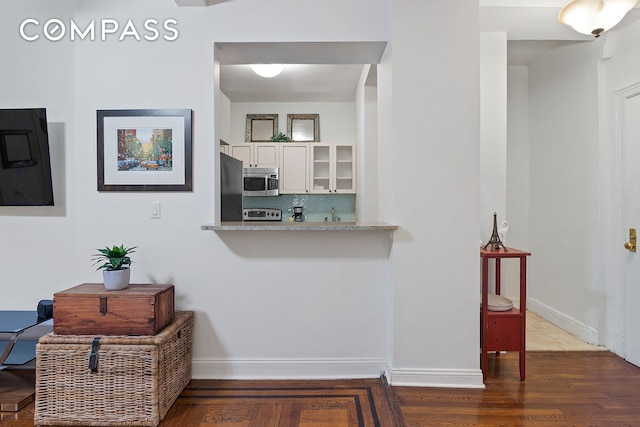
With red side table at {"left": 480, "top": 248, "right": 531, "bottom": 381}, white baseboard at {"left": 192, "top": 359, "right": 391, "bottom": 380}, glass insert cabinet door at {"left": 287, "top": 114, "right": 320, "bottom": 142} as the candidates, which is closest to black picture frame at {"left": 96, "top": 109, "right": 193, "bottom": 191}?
white baseboard at {"left": 192, "top": 359, "right": 391, "bottom": 380}

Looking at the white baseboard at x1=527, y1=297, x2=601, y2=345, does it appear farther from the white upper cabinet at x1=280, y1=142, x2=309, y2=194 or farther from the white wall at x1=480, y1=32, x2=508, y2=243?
the white upper cabinet at x1=280, y1=142, x2=309, y2=194

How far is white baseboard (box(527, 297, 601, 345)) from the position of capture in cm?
315

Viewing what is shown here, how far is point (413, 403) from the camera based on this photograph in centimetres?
219

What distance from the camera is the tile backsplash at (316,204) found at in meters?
5.50

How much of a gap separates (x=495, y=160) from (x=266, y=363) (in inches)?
95.6

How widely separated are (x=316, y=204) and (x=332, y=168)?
2.00 feet

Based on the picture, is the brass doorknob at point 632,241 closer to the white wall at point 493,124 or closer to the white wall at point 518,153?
the white wall at point 493,124

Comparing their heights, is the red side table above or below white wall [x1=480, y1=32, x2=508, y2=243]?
below

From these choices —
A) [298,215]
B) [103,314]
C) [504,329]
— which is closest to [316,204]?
[298,215]

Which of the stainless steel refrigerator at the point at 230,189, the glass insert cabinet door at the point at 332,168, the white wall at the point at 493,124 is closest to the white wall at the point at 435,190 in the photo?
the white wall at the point at 493,124

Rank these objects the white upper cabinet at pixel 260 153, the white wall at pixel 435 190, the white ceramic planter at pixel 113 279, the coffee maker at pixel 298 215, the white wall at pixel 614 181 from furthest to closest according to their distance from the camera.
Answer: the coffee maker at pixel 298 215 → the white upper cabinet at pixel 260 153 → the white wall at pixel 614 181 → the white wall at pixel 435 190 → the white ceramic planter at pixel 113 279

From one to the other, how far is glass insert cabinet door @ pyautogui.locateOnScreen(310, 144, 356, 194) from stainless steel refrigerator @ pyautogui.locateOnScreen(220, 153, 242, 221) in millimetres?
1929

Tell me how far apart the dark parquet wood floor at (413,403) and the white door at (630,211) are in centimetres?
31

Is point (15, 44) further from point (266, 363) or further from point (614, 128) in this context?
point (614, 128)
